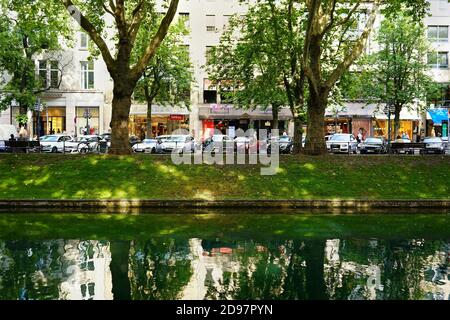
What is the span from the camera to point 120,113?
25.3 metres

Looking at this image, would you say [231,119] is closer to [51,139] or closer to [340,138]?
[340,138]

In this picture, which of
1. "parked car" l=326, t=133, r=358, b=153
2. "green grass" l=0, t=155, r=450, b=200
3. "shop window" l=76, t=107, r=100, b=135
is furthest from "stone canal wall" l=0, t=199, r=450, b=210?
"shop window" l=76, t=107, r=100, b=135

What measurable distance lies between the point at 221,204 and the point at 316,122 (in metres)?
8.29

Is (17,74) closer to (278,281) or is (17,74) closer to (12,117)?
(12,117)

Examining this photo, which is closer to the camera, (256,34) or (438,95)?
(256,34)

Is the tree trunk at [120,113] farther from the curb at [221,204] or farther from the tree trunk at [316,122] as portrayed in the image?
the tree trunk at [316,122]

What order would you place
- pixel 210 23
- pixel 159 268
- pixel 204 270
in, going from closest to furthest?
1. pixel 204 270
2. pixel 159 268
3. pixel 210 23

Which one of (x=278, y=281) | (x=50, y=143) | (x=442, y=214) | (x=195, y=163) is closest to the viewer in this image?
(x=278, y=281)

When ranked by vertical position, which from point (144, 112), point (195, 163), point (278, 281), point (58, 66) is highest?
point (58, 66)

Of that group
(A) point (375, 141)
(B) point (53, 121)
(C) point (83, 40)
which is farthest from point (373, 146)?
(B) point (53, 121)

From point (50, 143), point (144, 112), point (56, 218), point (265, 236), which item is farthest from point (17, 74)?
point (265, 236)

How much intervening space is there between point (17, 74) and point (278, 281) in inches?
1529

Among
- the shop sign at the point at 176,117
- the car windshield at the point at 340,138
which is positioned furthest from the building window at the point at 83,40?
the car windshield at the point at 340,138

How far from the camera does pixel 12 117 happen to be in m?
55.0
